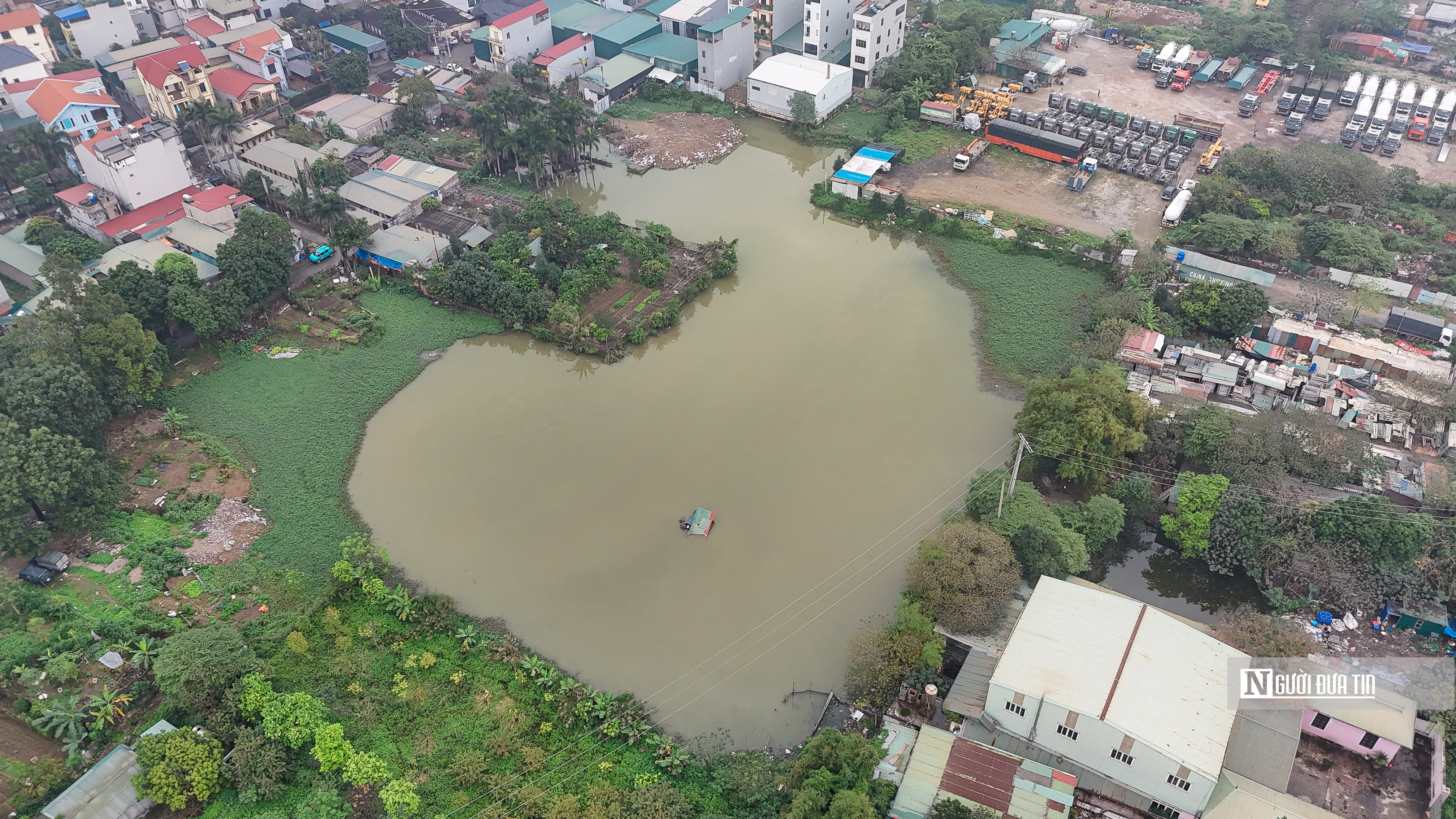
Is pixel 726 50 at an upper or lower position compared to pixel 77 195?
upper

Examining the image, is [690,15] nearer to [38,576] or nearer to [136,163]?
[136,163]

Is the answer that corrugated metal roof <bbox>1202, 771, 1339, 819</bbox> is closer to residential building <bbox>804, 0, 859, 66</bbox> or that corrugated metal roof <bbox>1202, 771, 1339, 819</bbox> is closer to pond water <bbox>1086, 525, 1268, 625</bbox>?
pond water <bbox>1086, 525, 1268, 625</bbox>

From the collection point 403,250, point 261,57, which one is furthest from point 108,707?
point 261,57

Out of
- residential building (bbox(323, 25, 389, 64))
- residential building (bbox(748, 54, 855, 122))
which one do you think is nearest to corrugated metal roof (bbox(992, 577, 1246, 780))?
residential building (bbox(748, 54, 855, 122))

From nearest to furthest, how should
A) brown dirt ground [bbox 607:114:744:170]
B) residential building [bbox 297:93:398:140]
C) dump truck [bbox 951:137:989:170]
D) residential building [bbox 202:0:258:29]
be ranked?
dump truck [bbox 951:137:989:170] → residential building [bbox 297:93:398:140] → brown dirt ground [bbox 607:114:744:170] → residential building [bbox 202:0:258:29]

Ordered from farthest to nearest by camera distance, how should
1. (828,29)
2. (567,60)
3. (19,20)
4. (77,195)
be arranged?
Result: (828,29)
(567,60)
(19,20)
(77,195)

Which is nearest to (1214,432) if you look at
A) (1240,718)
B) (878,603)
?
(1240,718)
